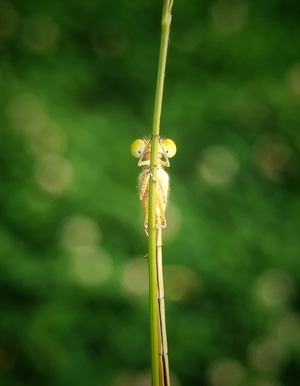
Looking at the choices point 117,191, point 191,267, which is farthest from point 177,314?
point 117,191

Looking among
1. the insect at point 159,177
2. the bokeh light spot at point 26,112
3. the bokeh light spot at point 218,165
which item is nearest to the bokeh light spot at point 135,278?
the bokeh light spot at point 218,165

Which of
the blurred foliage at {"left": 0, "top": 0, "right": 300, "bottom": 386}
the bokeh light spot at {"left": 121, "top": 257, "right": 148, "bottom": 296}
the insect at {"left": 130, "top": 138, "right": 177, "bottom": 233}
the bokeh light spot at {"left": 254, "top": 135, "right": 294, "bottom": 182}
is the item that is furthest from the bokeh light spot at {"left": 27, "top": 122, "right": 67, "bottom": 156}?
the insect at {"left": 130, "top": 138, "right": 177, "bottom": 233}

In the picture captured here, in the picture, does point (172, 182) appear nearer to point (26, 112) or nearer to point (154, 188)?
point (26, 112)

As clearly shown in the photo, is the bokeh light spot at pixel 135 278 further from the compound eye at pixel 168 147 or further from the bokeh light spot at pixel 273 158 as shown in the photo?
the compound eye at pixel 168 147

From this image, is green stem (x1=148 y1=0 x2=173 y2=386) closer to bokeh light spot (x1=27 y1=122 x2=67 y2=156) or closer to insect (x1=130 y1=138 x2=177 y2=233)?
insect (x1=130 y1=138 x2=177 y2=233)

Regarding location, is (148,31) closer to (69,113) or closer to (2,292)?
(69,113)

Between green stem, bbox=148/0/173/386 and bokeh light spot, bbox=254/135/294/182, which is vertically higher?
bokeh light spot, bbox=254/135/294/182

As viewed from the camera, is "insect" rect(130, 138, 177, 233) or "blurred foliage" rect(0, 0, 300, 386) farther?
"blurred foliage" rect(0, 0, 300, 386)
